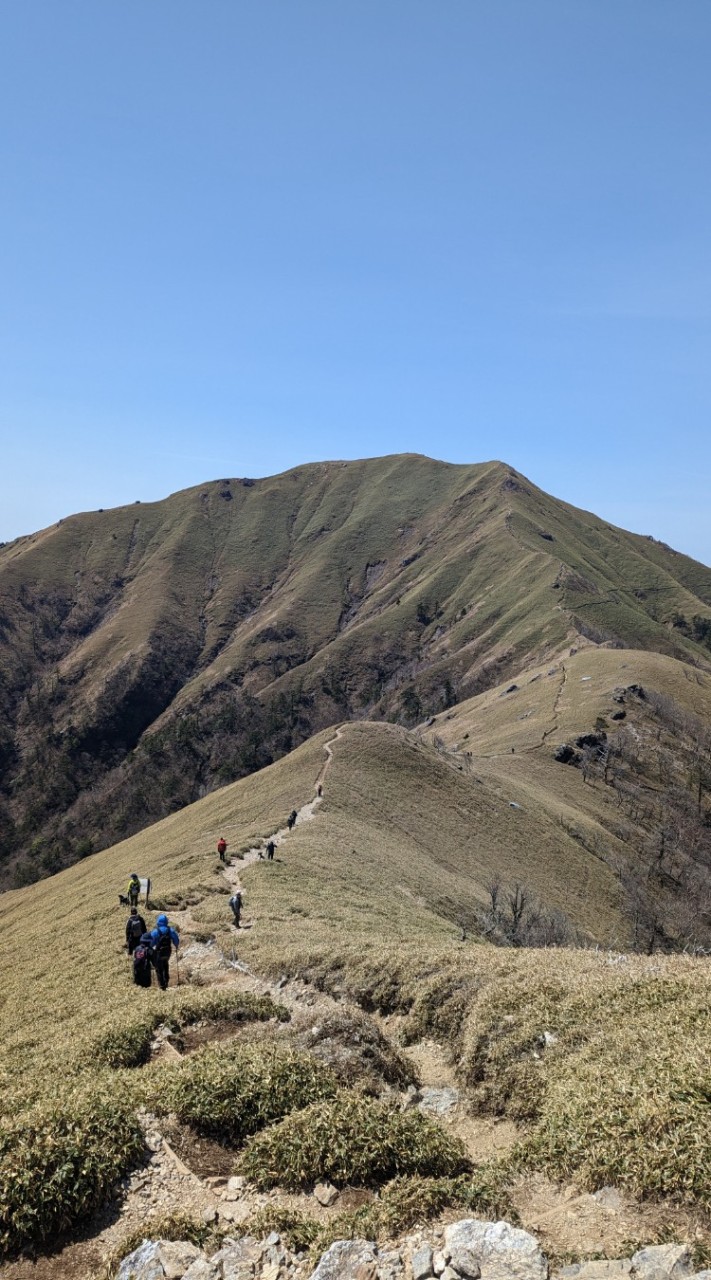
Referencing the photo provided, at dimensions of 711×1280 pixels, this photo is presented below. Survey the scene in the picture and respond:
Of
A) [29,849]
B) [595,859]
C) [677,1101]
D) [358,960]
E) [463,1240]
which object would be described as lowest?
[29,849]

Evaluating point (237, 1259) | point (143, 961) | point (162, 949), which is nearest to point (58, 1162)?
point (237, 1259)

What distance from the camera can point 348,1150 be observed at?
9656mm

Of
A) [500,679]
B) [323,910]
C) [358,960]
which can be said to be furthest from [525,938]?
[500,679]

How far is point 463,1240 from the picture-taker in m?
7.36

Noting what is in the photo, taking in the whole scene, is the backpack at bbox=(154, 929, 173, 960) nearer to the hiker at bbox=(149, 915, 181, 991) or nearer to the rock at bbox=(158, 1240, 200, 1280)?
the hiker at bbox=(149, 915, 181, 991)

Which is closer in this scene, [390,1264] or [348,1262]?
[390,1264]

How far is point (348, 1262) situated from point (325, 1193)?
1895mm

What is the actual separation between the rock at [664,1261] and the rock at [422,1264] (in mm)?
1926

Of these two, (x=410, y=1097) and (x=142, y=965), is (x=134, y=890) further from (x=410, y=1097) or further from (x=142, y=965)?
(x=410, y=1097)

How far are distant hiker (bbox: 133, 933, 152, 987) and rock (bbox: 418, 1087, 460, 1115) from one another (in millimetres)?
10864

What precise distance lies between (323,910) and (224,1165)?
66.6 feet

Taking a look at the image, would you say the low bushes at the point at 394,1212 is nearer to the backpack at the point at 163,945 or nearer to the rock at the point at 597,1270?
the rock at the point at 597,1270

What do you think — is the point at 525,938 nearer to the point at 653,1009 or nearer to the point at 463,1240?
the point at 653,1009

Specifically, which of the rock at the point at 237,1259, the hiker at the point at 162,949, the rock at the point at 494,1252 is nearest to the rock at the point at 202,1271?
the rock at the point at 237,1259
